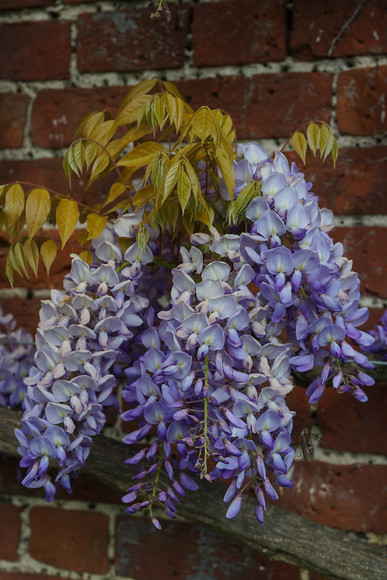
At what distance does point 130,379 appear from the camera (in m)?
0.71

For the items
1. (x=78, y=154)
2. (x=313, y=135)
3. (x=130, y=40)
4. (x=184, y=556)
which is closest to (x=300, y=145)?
(x=313, y=135)

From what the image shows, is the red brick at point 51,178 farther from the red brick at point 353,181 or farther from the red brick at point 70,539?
the red brick at point 70,539

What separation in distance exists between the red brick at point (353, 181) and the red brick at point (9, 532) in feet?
2.11

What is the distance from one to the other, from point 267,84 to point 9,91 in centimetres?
38

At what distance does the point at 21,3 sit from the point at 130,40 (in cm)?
18

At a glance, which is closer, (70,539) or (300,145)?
(300,145)

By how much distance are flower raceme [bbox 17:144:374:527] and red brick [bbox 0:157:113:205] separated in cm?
28

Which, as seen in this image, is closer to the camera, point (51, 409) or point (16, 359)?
point (51, 409)

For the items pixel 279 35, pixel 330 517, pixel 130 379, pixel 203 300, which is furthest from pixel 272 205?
pixel 330 517

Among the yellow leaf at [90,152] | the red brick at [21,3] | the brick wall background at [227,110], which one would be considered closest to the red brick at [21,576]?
the brick wall background at [227,110]

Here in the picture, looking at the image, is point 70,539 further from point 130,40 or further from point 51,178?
point 130,40

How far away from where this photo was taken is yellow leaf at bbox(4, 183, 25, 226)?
2.15 ft

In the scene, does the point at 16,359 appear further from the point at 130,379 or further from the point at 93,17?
the point at 93,17

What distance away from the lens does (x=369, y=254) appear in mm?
862
